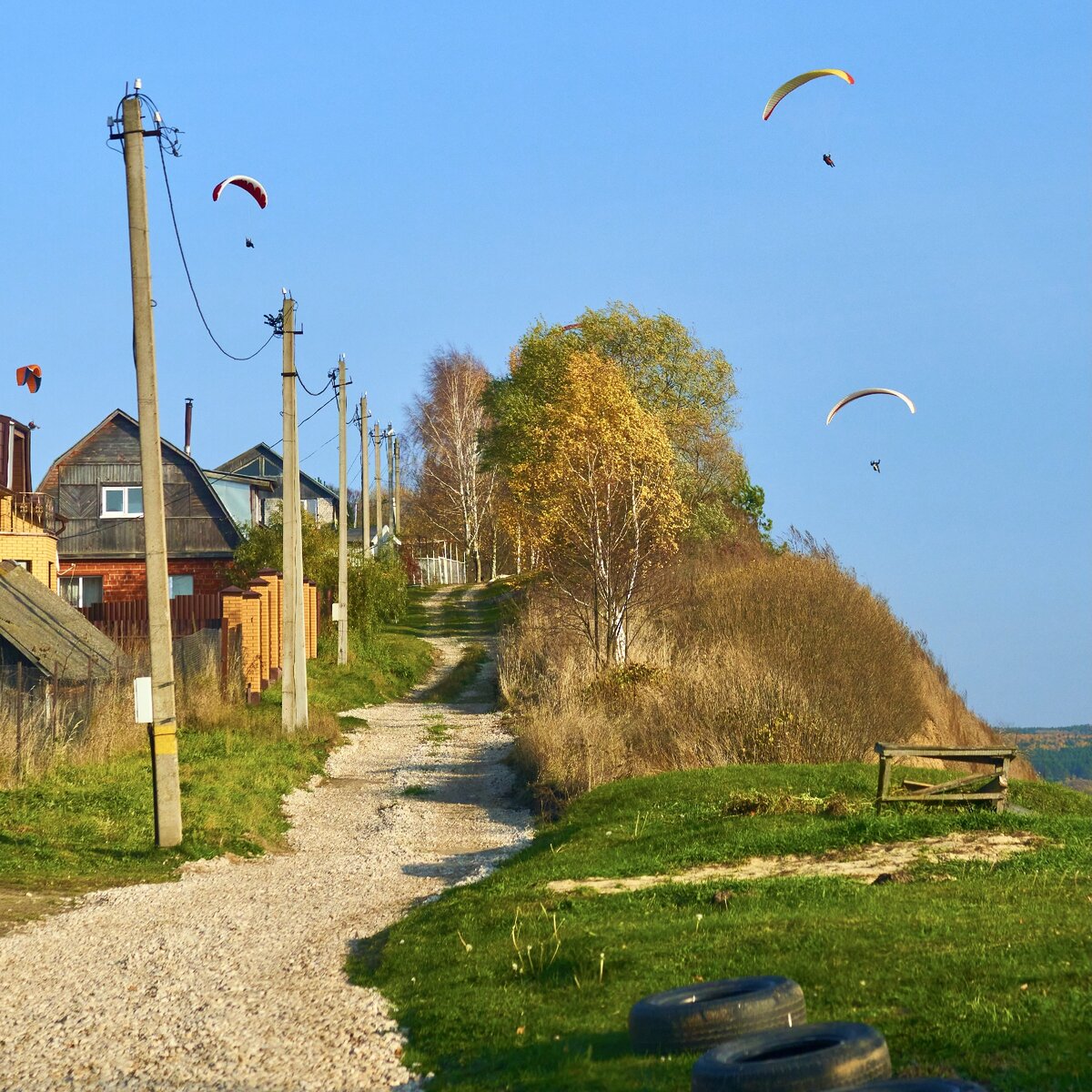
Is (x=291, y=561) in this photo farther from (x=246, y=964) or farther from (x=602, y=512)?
(x=246, y=964)

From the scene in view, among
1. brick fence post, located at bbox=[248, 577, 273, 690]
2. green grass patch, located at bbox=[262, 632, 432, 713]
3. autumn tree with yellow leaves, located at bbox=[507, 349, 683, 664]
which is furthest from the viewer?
green grass patch, located at bbox=[262, 632, 432, 713]

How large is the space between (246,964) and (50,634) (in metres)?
13.8

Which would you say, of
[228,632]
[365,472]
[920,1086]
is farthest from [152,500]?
[365,472]

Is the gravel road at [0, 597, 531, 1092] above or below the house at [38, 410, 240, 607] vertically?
below

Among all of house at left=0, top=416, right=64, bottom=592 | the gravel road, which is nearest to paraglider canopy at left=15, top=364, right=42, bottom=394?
house at left=0, top=416, right=64, bottom=592

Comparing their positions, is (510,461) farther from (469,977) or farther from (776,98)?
(469,977)

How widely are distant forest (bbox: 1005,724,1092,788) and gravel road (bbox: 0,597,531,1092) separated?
1522 centimetres

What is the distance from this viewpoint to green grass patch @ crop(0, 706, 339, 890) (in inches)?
542

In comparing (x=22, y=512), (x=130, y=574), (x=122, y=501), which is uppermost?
(x=122, y=501)

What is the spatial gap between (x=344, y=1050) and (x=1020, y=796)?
1368cm

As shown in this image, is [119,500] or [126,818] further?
[119,500]

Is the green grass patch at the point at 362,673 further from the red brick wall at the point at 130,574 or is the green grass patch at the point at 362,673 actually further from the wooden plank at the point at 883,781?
the wooden plank at the point at 883,781

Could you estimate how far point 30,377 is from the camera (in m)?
40.0

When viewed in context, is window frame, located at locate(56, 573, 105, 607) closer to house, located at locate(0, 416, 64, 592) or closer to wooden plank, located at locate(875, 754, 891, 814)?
house, located at locate(0, 416, 64, 592)
